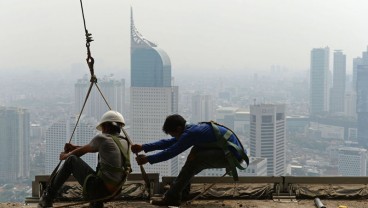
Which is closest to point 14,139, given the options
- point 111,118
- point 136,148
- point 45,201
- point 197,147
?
point 45,201

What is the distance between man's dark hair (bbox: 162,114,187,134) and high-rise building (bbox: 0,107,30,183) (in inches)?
2007

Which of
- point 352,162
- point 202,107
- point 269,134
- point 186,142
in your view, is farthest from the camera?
point 202,107

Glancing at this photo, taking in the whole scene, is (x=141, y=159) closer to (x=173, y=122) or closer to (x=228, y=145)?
(x=173, y=122)

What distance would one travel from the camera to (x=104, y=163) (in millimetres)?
4410

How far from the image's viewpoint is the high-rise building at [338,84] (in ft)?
252

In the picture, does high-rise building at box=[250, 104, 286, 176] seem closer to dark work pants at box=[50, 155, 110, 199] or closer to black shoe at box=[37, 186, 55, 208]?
black shoe at box=[37, 186, 55, 208]

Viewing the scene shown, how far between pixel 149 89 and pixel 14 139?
17.4m

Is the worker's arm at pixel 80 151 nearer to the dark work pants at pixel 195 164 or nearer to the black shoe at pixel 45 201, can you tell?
the black shoe at pixel 45 201

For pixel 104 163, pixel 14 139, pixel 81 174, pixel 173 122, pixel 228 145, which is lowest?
pixel 14 139

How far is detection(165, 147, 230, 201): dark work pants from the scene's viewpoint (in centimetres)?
488

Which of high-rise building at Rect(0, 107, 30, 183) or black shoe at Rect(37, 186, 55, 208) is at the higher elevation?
black shoe at Rect(37, 186, 55, 208)

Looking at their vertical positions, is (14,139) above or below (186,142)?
below

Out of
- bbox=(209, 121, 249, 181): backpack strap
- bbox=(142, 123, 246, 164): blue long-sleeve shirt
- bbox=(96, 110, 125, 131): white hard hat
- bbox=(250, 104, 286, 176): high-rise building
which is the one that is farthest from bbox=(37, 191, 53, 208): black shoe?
bbox=(250, 104, 286, 176): high-rise building

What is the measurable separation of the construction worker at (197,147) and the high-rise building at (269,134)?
157 feet
